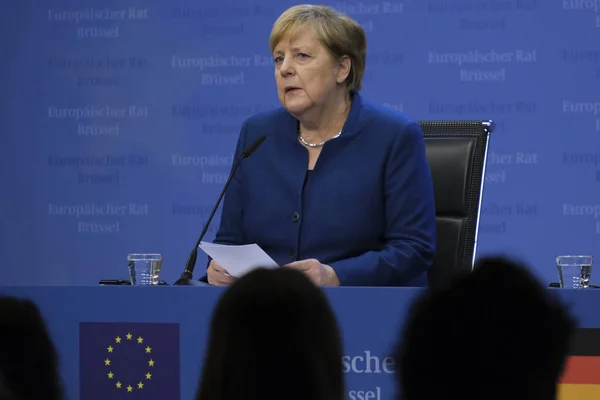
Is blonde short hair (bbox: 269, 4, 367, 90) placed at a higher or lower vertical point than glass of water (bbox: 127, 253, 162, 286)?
higher

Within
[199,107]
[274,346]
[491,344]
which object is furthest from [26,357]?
[199,107]

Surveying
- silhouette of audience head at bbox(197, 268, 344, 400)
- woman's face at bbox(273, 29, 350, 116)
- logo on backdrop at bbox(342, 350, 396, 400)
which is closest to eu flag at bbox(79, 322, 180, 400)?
logo on backdrop at bbox(342, 350, 396, 400)

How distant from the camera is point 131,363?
162cm

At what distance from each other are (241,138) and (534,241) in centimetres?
237

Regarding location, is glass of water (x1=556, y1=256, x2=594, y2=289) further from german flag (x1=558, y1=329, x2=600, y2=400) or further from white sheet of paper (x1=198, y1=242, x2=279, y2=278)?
white sheet of paper (x1=198, y1=242, x2=279, y2=278)

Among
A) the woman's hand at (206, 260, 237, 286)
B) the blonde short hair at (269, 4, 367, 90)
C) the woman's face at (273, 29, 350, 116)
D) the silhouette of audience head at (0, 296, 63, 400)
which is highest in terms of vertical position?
the blonde short hair at (269, 4, 367, 90)

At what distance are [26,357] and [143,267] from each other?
155 cm

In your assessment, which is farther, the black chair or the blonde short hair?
the black chair

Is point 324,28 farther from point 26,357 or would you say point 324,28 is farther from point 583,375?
point 26,357

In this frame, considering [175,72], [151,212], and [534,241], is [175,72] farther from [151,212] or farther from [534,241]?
[534,241]

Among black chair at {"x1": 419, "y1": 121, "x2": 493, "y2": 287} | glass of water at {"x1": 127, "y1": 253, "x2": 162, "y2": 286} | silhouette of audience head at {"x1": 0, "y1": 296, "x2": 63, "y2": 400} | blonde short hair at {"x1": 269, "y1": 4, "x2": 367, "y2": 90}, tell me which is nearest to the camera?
silhouette of audience head at {"x1": 0, "y1": 296, "x2": 63, "y2": 400}

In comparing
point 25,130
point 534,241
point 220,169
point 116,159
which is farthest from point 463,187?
point 25,130

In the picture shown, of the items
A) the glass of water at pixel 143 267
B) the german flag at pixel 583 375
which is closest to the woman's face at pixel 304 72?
the glass of water at pixel 143 267

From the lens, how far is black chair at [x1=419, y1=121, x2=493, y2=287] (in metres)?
2.65
